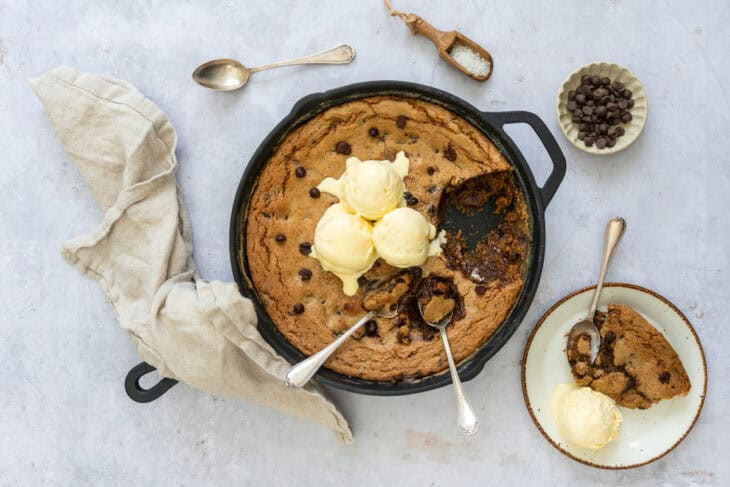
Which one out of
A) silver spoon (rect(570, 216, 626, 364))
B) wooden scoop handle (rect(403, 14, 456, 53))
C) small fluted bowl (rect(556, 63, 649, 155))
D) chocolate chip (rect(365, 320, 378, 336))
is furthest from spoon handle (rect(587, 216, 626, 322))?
wooden scoop handle (rect(403, 14, 456, 53))

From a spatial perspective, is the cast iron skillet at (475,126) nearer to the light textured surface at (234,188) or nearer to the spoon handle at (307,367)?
the spoon handle at (307,367)

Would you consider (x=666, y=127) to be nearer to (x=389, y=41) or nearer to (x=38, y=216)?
(x=389, y=41)

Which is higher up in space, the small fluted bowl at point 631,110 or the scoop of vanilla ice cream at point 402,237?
the small fluted bowl at point 631,110

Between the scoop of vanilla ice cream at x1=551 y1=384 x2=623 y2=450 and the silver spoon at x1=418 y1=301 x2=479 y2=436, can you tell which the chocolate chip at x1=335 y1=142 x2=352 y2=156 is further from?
the scoop of vanilla ice cream at x1=551 y1=384 x2=623 y2=450

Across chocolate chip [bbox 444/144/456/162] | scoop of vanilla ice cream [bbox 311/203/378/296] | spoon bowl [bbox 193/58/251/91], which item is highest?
chocolate chip [bbox 444/144/456/162]

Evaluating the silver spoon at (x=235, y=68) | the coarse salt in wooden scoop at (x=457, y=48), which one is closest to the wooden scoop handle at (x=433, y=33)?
the coarse salt in wooden scoop at (x=457, y=48)

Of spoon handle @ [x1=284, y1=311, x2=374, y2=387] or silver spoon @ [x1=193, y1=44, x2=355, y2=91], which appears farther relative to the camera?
silver spoon @ [x1=193, y1=44, x2=355, y2=91]
